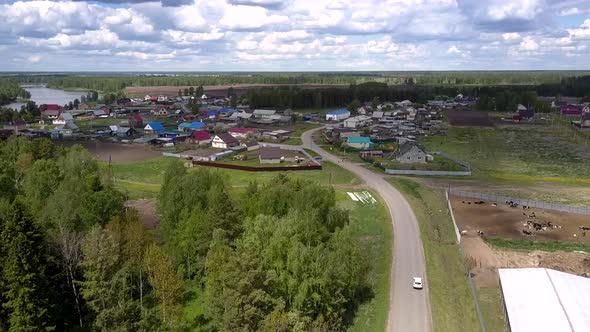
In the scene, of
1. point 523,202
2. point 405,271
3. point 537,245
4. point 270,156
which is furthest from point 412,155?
point 405,271

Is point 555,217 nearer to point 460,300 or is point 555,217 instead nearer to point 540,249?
point 540,249

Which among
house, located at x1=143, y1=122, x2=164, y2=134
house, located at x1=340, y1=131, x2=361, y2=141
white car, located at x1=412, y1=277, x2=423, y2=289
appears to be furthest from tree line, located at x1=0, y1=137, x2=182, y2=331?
house, located at x1=143, y1=122, x2=164, y2=134

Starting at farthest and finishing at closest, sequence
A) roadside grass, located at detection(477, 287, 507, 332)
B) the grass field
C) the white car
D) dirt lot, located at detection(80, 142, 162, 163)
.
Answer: dirt lot, located at detection(80, 142, 162, 163)
the grass field
the white car
roadside grass, located at detection(477, 287, 507, 332)

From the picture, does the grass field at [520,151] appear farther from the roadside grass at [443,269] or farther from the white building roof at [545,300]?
the white building roof at [545,300]

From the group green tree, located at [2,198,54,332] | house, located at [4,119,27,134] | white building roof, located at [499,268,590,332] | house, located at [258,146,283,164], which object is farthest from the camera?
house, located at [4,119,27,134]

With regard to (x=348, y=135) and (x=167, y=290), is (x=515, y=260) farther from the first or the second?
(x=348, y=135)

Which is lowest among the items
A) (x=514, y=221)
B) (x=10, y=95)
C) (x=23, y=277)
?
(x=514, y=221)

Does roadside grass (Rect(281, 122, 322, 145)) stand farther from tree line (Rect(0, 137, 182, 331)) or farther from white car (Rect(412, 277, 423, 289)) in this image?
tree line (Rect(0, 137, 182, 331))
